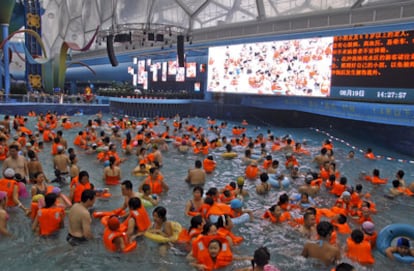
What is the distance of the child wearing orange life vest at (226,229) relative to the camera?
709cm

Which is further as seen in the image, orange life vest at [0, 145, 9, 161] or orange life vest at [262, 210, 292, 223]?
orange life vest at [0, 145, 9, 161]

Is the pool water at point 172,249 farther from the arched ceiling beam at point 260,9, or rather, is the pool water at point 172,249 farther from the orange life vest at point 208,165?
the arched ceiling beam at point 260,9

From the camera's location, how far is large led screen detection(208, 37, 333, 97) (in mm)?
22781

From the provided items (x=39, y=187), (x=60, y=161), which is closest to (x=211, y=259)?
(x=39, y=187)

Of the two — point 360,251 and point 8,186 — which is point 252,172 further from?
point 8,186

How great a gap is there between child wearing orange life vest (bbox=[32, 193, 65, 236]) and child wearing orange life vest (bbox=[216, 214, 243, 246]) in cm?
301

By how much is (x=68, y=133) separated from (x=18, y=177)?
1327 cm

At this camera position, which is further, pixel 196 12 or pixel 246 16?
pixel 196 12

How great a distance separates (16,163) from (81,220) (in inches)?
157

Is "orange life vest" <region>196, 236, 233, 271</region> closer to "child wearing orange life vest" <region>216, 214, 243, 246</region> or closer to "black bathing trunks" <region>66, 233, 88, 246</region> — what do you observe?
"child wearing orange life vest" <region>216, 214, 243, 246</region>

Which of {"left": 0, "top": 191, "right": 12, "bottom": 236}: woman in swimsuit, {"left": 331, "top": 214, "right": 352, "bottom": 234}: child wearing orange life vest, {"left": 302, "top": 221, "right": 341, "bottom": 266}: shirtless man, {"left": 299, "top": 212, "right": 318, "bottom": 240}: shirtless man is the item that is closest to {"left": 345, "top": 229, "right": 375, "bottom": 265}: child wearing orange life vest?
{"left": 302, "top": 221, "right": 341, "bottom": 266}: shirtless man

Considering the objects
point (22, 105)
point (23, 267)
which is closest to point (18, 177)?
point (23, 267)

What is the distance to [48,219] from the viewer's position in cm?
732

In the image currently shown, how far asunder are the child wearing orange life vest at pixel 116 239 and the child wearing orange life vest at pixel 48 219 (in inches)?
42.6
